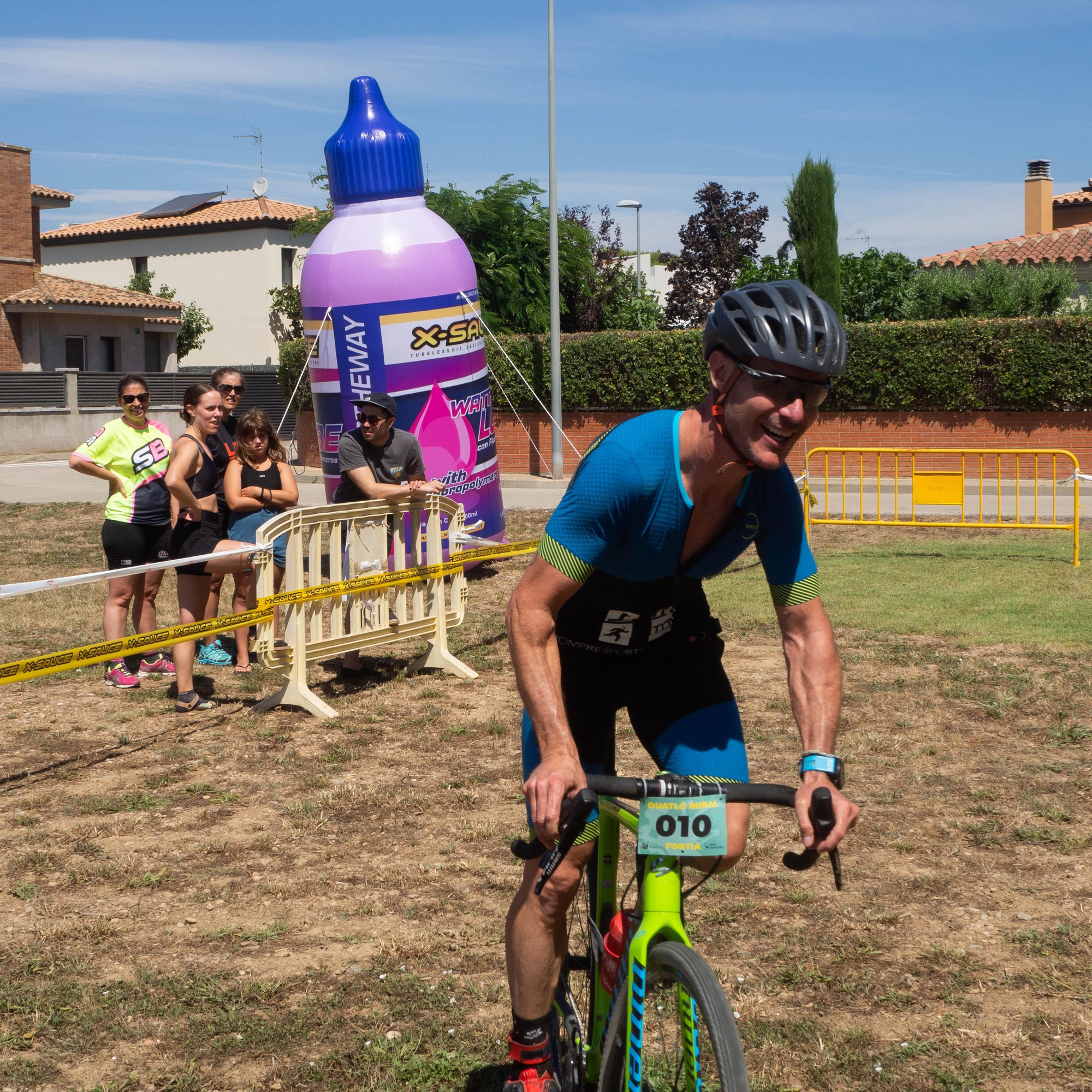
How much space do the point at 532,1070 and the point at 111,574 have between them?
15.6 ft

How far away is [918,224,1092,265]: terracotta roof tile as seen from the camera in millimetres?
34469

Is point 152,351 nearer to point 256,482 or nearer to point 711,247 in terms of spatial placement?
point 711,247

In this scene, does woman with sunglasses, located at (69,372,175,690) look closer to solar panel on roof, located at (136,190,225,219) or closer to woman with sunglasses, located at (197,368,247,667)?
woman with sunglasses, located at (197,368,247,667)

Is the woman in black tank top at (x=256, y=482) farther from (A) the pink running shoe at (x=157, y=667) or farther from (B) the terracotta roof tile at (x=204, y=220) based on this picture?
(B) the terracotta roof tile at (x=204, y=220)

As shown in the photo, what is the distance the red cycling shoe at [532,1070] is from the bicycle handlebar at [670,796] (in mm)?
662

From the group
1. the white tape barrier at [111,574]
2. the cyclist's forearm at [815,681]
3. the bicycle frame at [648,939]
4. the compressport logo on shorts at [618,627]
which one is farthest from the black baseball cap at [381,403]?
the bicycle frame at [648,939]

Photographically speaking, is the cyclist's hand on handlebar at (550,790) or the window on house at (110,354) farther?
the window on house at (110,354)

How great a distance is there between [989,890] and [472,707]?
3.73 meters

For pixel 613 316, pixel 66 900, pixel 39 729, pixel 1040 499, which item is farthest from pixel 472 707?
pixel 613 316

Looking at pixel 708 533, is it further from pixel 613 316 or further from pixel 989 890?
pixel 613 316

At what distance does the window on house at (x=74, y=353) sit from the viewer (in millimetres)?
43688

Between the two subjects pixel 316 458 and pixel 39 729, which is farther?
pixel 316 458

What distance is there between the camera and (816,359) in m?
2.54

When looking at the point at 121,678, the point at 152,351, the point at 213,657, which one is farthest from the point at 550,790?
the point at 152,351
